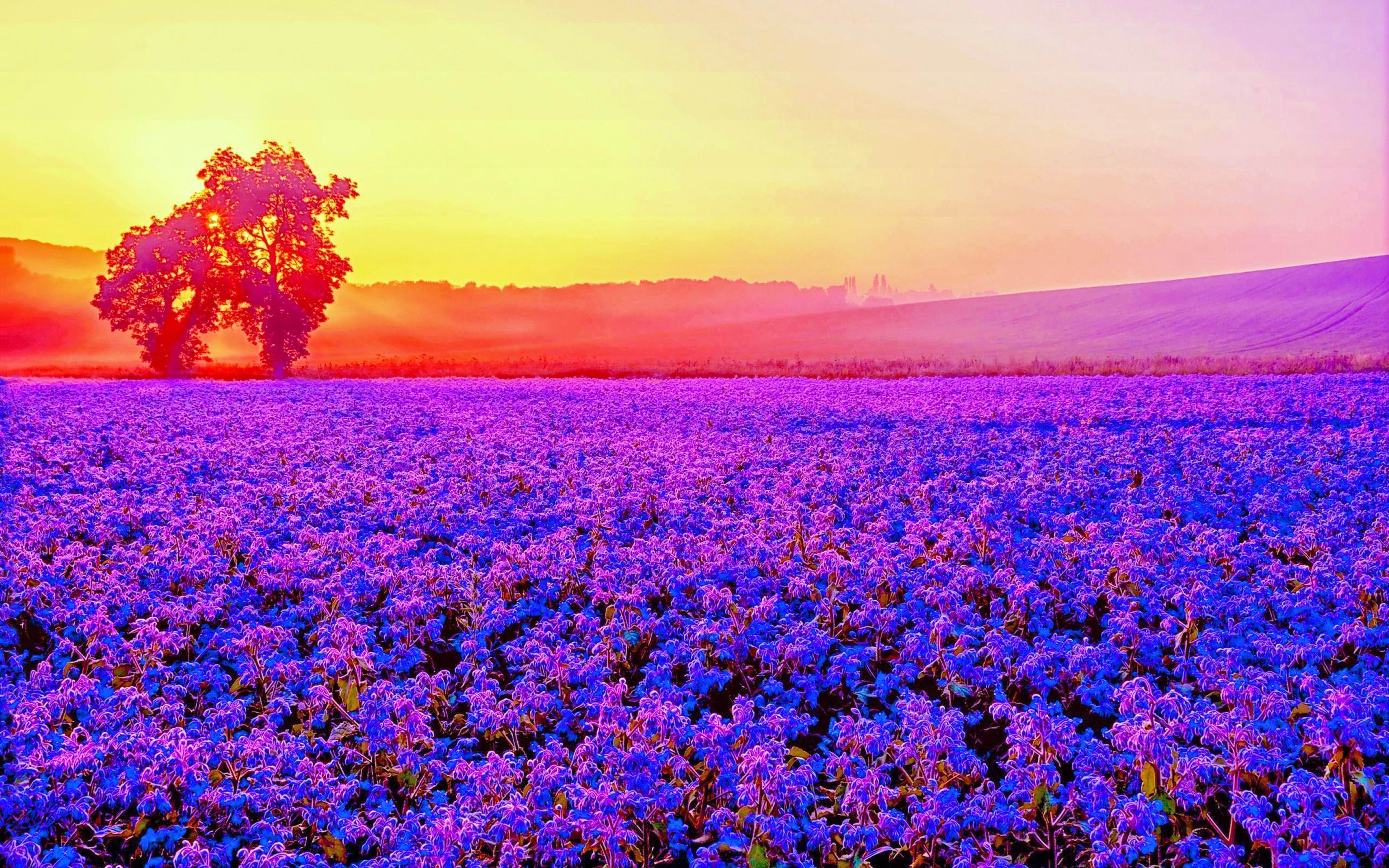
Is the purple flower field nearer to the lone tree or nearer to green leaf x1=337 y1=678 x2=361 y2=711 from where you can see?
green leaf x1=337 y1=678 x2=361 y2=711

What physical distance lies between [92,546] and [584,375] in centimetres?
2613

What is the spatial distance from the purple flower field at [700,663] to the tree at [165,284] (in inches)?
1184

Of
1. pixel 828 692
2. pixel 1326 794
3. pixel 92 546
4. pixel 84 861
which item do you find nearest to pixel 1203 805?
pixel 1326 794

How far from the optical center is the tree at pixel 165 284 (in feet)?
123

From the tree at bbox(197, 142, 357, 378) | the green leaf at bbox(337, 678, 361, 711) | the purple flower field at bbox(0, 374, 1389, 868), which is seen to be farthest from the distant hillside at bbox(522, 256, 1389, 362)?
the green leaf at bbox(337, 678, 361, 711)

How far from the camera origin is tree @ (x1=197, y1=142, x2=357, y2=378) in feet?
124

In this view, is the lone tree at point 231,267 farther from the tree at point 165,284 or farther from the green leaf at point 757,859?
the green leaf at point 757,859

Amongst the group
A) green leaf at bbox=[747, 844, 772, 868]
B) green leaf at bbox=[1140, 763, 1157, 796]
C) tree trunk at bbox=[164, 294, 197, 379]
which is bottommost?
green leaf at bbox=[747, 844, 772, 868]

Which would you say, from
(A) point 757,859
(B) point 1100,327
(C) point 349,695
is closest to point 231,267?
(C) point 349,695

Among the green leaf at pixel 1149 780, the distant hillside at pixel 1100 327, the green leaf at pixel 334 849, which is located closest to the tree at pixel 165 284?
the distant hillside at pixel 1100 327

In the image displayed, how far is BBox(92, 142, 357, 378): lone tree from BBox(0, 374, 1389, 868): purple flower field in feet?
95.5

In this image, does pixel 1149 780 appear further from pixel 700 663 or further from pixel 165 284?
pixel 165 284

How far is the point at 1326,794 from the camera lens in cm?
404

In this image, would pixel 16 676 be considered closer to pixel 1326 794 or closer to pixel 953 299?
pixel 1326 794
